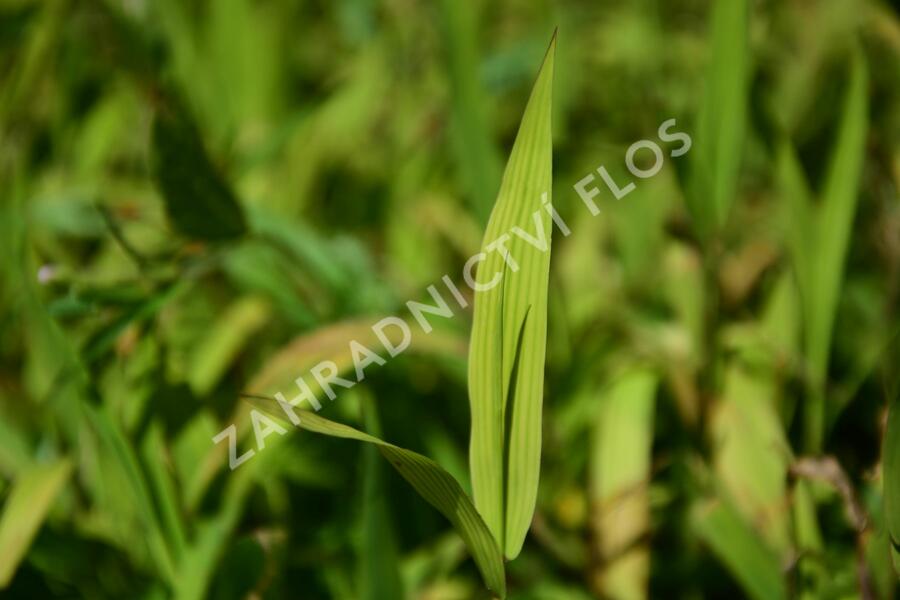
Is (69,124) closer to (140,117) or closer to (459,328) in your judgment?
(140,117)

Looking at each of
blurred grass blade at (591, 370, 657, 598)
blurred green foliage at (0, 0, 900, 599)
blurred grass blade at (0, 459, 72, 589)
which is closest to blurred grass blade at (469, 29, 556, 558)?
blurred green foliage at (0, 0, 900, 599)

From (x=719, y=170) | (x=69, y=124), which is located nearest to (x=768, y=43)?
(x=719, y=170)

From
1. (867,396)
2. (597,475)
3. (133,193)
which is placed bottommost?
(867,396)

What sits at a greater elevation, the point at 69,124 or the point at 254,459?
the point at 69,124

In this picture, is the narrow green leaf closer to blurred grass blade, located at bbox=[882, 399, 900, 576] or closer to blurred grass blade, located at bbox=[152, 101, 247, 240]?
blurred grass blade, located at bbox=[152, 101, 247, 240]

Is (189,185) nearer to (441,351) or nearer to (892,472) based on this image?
(441,351)

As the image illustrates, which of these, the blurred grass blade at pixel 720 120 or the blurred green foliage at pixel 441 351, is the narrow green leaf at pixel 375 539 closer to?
the blurred green foliage at pixel 441 351

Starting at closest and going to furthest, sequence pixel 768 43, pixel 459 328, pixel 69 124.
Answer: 1. pixel 459 328
2. pixel 69 124
3. pixel 768 43
